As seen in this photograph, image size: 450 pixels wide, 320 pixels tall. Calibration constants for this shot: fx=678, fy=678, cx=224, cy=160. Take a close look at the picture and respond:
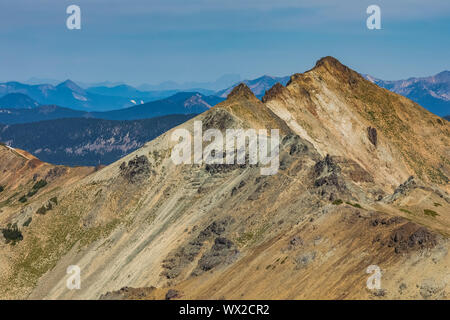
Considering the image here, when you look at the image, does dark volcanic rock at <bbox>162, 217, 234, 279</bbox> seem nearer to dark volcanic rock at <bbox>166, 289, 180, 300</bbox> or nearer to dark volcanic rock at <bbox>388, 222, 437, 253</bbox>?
dark volcanic rock at <bbox>166, 289, 180, 300</bbox>

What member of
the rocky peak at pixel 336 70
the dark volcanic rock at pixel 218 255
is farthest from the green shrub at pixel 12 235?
the rocky peak at pixel 336 70

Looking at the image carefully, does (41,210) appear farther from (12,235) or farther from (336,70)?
(336,70)

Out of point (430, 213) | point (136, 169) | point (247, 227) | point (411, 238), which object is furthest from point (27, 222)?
point (411, 238)

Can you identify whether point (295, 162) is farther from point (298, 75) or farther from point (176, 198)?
point (298, 75)

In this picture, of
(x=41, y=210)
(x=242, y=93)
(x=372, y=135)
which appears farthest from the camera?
(x=372, y=135)

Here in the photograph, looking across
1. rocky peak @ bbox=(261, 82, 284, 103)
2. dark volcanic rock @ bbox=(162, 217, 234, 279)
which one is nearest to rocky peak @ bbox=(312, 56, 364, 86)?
rocky peak @ bbox=(261, 82, 284, 103)

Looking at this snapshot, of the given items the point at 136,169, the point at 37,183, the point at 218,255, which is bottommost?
the point at 37,183

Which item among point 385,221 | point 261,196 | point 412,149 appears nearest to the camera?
point 385,221

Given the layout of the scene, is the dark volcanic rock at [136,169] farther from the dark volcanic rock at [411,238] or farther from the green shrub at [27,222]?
the dark volcanic rock at [411,238]

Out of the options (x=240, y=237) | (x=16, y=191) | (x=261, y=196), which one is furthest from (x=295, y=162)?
(x=16, y=191)
